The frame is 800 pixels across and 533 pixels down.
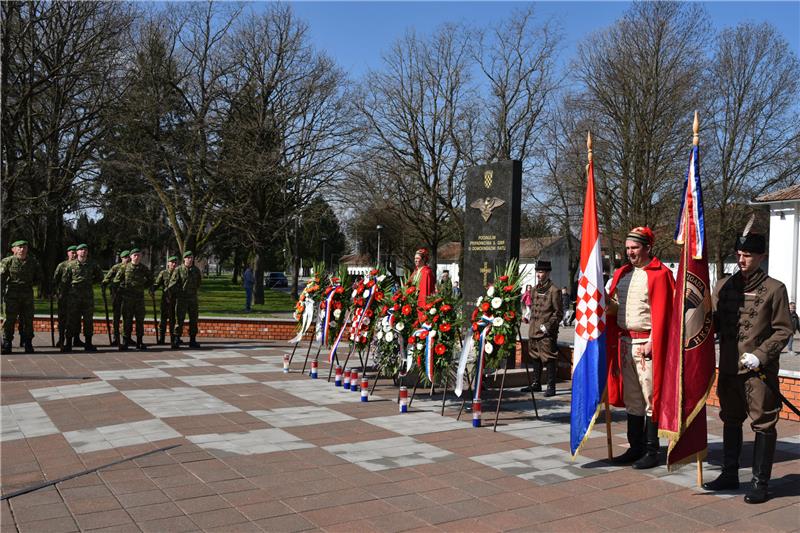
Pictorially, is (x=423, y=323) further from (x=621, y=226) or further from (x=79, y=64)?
(x=621, y=226)

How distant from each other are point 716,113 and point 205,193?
22.2 metres

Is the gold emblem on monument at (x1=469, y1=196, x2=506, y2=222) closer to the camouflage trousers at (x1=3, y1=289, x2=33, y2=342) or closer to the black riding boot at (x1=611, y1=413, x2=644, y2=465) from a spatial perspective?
the black riding boot at (x1=611, y1=413, x2=644, y2=465)

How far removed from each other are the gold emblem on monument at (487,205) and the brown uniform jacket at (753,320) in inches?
237

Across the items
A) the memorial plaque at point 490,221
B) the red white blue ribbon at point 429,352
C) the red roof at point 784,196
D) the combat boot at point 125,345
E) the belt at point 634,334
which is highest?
the red roof at point 784,196

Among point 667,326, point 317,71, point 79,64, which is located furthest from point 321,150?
point 667,326

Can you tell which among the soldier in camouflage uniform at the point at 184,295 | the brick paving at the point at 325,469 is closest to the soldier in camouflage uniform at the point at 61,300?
the soldier in camouflage uniform at the point at 184,295

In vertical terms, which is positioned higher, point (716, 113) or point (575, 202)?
point (716, 113)

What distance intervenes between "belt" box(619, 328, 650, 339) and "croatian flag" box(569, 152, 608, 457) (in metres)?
0.30

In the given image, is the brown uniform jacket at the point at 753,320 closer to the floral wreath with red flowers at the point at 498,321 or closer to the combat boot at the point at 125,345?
the floral wreath with red flowers at the point at 498,321

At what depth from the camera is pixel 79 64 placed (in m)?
21.8

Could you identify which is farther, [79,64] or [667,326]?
[79,64]

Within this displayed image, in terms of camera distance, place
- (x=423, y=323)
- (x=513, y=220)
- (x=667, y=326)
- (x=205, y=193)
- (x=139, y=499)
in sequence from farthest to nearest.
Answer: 1. (x=205, y=193)
2. (x=513, y=220)
3. (x=423, y=323)
4. (x=667, y=326)
5. (x=139, y=499)

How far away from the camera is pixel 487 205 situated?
11703 mm

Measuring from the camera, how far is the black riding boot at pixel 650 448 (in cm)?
618
